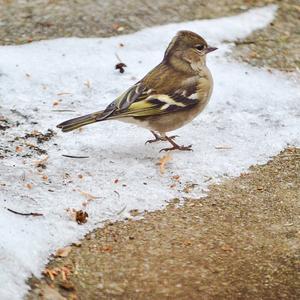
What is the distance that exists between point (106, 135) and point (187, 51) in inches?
38.6

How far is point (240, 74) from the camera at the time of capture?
7621 millimetres

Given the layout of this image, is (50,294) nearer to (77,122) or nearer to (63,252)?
(63,252)

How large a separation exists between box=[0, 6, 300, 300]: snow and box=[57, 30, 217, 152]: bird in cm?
25

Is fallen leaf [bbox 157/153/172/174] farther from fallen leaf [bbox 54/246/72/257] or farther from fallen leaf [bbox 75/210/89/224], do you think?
fallen leaf [bbox 54/246/72/257]

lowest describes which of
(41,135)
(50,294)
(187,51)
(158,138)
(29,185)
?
(158,138)

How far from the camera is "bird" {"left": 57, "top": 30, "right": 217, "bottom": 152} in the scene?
20.1 feet

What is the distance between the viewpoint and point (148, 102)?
20.3 ft

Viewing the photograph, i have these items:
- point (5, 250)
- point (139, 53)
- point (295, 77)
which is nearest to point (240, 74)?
point (295, 77)

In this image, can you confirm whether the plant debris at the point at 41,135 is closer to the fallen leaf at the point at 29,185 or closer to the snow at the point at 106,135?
the snow at the point at 106,135

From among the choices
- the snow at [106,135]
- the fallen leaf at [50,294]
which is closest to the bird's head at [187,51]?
the snow at [106,135]

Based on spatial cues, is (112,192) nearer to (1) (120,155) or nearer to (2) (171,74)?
(1) (120,155)

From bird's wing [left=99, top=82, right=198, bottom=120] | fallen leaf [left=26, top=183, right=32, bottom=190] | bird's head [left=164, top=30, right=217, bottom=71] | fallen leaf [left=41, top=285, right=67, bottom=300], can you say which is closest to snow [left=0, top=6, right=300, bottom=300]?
fallen leaf [left=26, top=183, right=32, bottom=190]

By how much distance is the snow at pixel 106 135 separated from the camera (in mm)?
5137

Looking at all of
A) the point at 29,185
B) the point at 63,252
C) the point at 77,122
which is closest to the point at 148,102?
the point at 77,122
